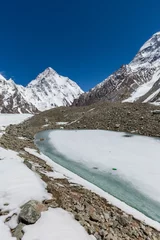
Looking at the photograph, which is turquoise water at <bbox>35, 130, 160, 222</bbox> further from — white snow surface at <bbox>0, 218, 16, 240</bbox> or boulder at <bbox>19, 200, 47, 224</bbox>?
white snow surface at <bbox>0, 218, 16, 240</bbox>

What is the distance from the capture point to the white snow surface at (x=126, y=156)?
1409cm

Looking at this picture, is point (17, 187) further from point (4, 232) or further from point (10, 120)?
point (10, 120)

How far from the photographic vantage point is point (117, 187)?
1386 cm

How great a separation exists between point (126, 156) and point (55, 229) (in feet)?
42.3

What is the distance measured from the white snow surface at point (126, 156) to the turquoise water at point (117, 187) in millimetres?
447

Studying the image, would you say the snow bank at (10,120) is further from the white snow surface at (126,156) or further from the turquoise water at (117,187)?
the turquoise water at (117,187)

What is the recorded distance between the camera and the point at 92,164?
60.1 ft

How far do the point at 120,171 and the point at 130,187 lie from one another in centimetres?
257

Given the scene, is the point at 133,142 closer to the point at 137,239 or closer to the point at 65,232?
the point at 137,239

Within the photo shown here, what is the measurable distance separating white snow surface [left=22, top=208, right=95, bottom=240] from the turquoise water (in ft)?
14.8

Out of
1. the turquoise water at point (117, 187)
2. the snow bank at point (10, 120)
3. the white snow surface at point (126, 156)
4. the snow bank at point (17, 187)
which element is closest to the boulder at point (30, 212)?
the snow bank at point (17, 187)

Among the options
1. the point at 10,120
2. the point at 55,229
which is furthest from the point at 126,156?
the point at 10,120

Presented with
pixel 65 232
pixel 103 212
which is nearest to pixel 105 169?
pixel 103 212

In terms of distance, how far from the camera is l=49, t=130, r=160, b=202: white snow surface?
1409 centimetres
